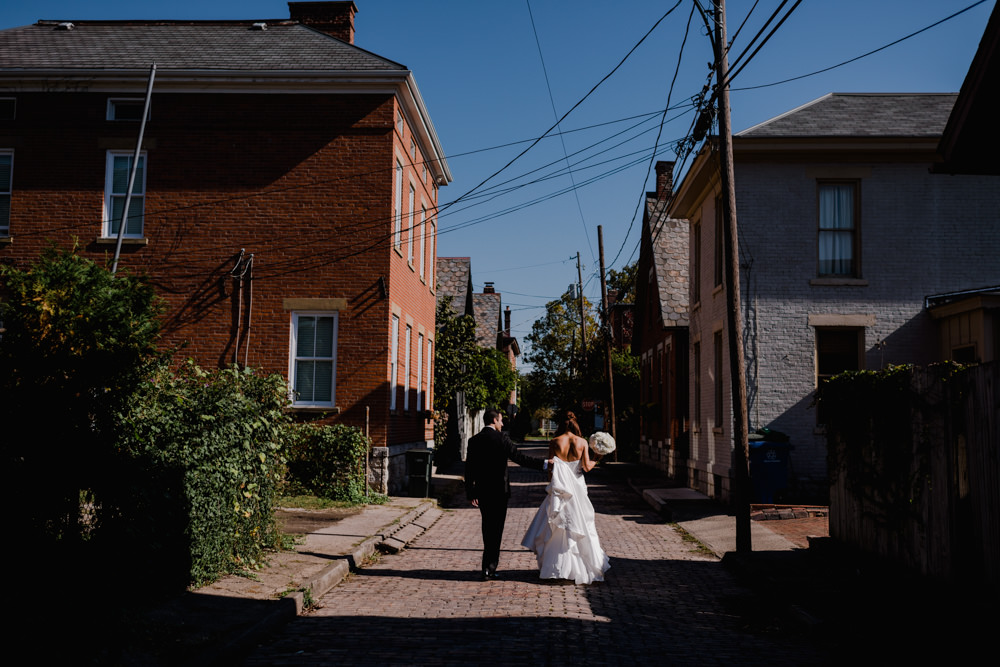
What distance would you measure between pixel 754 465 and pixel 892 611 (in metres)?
8.81

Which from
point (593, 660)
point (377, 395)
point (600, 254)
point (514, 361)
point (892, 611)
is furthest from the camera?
point (514, 361)

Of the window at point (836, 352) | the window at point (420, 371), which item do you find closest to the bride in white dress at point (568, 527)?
the window at point (836, 352)

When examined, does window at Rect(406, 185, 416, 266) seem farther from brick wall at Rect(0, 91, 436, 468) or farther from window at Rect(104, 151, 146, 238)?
window at Rect(104, 151, 146, 238)

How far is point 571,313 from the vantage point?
5291cm

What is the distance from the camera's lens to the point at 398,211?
66.6ft

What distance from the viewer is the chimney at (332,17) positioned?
22.3 m

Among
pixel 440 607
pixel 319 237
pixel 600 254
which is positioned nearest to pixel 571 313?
pixel 600 254

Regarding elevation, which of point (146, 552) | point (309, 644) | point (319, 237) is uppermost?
point (319, 237)

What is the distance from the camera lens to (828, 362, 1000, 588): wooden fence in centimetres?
738

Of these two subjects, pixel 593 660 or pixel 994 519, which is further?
pixel 994 519

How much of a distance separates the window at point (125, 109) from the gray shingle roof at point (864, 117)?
501 inches

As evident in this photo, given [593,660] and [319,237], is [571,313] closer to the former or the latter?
[319,237]

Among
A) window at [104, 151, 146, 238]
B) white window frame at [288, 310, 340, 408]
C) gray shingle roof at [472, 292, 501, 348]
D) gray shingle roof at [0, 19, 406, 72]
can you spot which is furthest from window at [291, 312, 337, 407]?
gray shingle roof at [472, 292, 501, 348]

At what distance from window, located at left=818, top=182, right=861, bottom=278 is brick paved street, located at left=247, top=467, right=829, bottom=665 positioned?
25.6 feet
